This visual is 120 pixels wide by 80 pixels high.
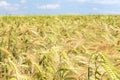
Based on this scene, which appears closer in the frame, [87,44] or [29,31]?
[87,44]

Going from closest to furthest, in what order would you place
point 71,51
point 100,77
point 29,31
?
point 100,77
point 71,51
point 29,31

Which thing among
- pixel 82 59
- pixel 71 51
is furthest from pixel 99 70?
pixel 71 51

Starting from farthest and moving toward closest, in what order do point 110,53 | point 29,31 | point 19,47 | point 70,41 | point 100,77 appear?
point 29,31
point 19,47
point 70,41
point 110,53
point 100,77

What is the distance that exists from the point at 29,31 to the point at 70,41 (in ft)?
3.90

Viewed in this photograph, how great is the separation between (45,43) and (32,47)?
0.49 ft

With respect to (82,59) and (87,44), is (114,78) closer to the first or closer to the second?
(82,59)

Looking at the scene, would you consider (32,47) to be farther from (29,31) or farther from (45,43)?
(29,31)

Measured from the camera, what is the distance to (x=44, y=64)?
6.70 feet

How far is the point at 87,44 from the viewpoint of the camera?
2607 mm

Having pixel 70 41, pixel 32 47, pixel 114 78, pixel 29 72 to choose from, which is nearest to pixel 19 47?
pixel 32 47

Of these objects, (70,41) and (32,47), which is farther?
(32,47)

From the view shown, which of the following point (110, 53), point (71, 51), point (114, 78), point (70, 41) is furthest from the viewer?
point (70, 41)

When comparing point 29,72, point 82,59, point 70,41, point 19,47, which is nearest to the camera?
point 82,59

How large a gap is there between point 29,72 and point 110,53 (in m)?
0.52
